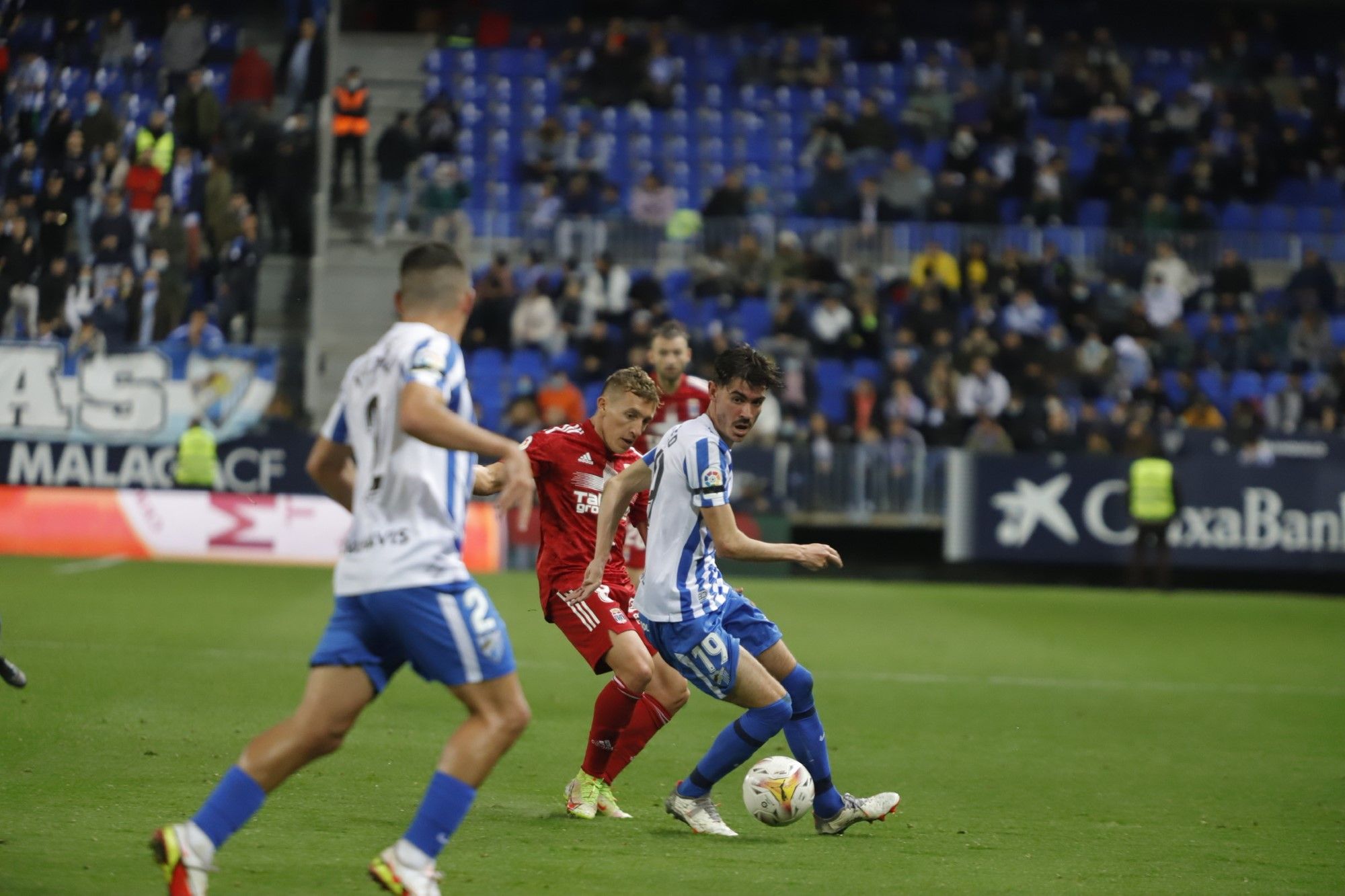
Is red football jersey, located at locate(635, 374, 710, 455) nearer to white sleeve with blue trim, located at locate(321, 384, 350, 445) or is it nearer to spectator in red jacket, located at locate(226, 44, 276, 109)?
white sleeve with blue trim, located at locate(321, 384, 350, 445)

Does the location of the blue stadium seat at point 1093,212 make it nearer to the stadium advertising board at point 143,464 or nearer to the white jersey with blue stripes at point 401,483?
the stadium advertising board at point 143,464

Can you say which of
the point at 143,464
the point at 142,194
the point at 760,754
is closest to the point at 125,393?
the point at 143,464

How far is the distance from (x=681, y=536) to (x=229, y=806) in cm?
238

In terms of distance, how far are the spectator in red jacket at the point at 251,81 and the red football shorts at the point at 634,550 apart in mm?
15350

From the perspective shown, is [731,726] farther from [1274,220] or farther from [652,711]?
[1274,220]

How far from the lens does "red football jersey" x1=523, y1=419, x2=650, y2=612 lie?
7738mm

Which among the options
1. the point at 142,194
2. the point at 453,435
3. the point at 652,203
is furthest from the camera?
the point at 652,203

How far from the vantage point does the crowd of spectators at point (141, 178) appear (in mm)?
21031

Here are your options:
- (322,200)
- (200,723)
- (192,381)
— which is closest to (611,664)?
(200,723)

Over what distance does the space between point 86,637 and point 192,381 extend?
8.59m

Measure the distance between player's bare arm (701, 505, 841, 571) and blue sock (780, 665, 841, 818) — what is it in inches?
30.0

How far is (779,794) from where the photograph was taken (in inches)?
273

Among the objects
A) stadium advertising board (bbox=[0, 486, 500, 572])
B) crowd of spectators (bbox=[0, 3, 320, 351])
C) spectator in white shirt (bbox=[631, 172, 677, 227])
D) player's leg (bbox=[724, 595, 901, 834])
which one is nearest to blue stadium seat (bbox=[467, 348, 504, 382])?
crowd of spectators (bbox=[0, 3, 320, 351])

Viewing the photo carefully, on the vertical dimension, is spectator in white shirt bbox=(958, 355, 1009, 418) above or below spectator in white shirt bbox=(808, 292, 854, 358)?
below
